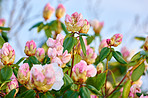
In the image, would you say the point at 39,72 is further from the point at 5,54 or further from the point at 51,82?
the point at 5,54

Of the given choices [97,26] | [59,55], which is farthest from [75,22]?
Answer: [97,26]

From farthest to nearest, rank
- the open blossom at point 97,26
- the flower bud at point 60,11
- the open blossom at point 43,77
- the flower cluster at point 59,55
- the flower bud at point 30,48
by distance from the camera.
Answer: the open blossom at point 97,26 → the flower bud at point 60,11 → the flower bud at point 30,48 → the flower cluster at point 59,55 → the open blossom at point 43,77

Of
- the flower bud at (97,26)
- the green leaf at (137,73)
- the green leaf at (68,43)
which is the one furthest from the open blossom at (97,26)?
the green leaf at (68,43)

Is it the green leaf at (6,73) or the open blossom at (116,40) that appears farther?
the open blossom at (116,40)

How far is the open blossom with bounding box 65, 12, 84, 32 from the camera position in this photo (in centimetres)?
70

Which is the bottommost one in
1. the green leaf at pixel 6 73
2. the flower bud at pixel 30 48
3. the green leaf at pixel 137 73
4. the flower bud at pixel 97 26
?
the green leaf at pixel 137 73

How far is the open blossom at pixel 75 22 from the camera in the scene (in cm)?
70

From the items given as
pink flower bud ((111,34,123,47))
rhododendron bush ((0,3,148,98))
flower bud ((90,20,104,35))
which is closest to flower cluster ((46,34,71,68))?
rhododendron bush ((0,3,148,98))

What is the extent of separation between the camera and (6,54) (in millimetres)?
690

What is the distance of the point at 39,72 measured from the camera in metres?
0.51

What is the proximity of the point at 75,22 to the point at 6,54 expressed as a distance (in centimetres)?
26

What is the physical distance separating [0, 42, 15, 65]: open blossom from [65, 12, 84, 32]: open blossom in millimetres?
221

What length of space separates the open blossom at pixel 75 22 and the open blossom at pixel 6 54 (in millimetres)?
221

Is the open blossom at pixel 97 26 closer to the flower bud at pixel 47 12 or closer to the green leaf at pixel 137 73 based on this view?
the flower bud at pixel 47 12
